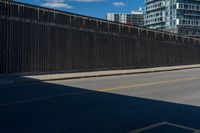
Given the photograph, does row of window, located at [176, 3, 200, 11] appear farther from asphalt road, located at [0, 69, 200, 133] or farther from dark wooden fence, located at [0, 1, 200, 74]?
asphalt road, located at [0, 69, 200, 133]

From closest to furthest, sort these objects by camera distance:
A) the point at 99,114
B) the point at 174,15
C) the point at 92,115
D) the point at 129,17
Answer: the point at 92,115
the point at 99,114
the point at 174,15
the point at 129,17

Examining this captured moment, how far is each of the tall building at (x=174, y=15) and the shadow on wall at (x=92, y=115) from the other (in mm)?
107171

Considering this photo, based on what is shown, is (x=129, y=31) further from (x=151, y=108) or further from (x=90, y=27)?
(x=151, y=108)

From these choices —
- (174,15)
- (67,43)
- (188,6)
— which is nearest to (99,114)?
(67,43)

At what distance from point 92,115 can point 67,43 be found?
56.5 feet

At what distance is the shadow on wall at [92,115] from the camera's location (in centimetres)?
712

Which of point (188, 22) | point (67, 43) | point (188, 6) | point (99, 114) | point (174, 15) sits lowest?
point (99, 114)

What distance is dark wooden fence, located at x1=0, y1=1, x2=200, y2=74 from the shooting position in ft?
69.4

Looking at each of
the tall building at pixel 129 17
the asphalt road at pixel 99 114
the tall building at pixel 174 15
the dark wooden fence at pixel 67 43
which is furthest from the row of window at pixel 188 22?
the asphalt road at pixel 99 114

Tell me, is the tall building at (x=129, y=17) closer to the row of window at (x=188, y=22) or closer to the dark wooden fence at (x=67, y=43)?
the row of window at (x=188, y=22)

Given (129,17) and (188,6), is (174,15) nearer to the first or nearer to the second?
(188,6)

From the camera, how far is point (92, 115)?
27.7 ft

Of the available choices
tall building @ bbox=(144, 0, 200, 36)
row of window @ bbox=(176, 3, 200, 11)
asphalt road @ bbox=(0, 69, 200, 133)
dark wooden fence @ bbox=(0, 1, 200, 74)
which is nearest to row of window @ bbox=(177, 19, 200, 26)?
tall building @ bbox=(144, 0, 200, 36)

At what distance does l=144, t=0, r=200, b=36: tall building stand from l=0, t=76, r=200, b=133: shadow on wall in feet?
352
